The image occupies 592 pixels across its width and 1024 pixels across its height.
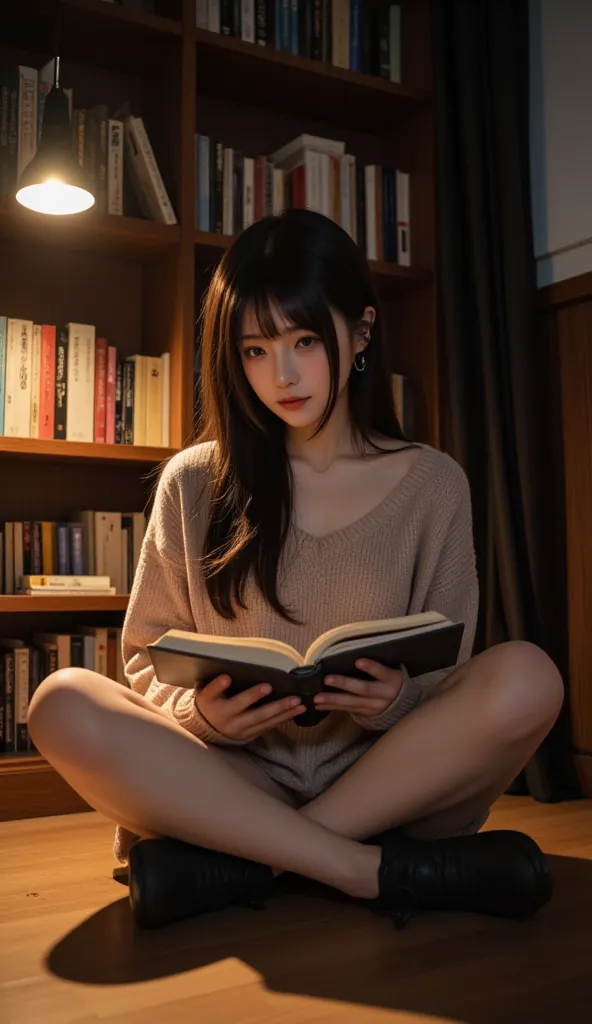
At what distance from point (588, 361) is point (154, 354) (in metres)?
1.02

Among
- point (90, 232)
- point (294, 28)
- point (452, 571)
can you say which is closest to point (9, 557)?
point (90, 232)

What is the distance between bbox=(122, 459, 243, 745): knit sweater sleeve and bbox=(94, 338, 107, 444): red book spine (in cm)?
74

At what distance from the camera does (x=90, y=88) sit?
242cm

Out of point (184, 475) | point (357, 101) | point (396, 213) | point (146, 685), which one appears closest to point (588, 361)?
point (396, 213)

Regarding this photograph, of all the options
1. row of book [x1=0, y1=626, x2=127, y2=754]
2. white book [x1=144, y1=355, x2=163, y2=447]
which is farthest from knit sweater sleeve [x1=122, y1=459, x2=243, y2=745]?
white book [x1=144, y1=355, x2=163, y2=447]

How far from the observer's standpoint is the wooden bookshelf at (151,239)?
216 cm

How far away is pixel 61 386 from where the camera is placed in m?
2.19

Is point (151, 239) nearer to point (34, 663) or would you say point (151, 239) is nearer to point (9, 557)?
point (9, 557)

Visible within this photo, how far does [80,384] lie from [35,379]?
0.10 m

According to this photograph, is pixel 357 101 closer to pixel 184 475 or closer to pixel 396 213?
pixel 396 213

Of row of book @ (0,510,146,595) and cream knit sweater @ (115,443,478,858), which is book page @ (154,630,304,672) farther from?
row of book @ (0,510,146,595)

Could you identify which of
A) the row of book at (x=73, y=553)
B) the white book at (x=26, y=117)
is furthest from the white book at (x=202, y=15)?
the row of book at (x=73, y=553)

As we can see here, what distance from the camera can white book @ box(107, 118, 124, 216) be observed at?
222 centimetres

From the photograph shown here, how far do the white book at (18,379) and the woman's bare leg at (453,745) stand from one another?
1.15m
